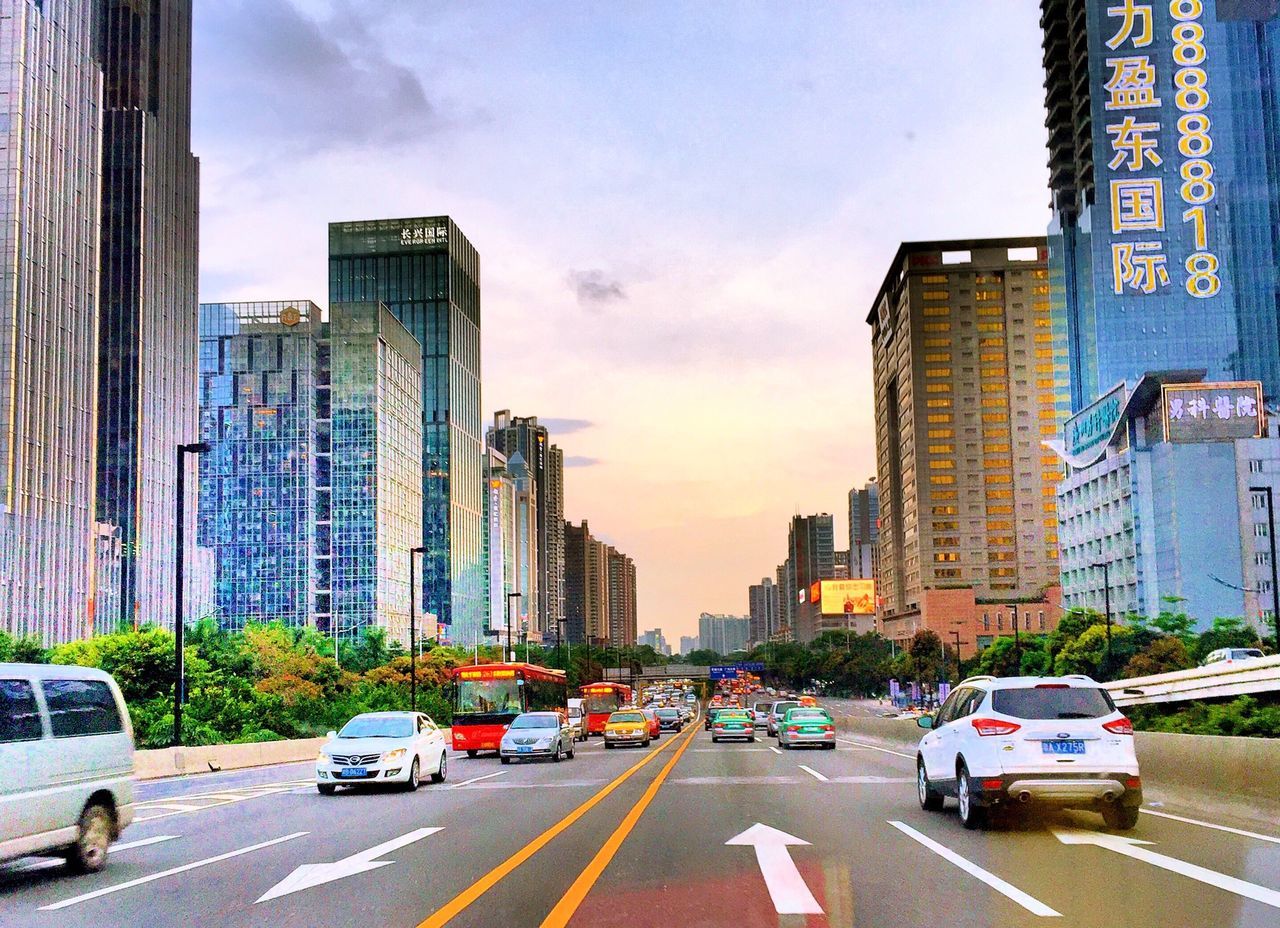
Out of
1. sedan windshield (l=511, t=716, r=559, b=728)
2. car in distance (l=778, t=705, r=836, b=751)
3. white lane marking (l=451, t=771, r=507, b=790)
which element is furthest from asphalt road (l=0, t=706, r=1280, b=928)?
car in distance (l=778, t=705, r=836, b=751)

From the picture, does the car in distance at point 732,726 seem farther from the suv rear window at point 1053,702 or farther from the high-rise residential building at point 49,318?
the high-rise residential building at point 49,318

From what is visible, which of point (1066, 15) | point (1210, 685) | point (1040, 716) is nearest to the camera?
point (1040, 716)

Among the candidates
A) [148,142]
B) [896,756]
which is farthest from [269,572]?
[896,756]

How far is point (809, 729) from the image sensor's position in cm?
4403

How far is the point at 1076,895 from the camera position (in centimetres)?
1066

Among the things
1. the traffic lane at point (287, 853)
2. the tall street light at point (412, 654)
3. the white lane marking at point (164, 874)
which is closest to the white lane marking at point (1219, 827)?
the traffic lane at point (287, 853)

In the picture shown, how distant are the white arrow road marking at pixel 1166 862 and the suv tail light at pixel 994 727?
132cm

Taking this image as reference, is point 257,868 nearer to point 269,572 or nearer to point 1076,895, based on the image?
point 1076,895

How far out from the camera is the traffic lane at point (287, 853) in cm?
1068

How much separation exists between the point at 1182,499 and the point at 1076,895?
112 m

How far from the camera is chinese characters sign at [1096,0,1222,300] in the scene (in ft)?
371

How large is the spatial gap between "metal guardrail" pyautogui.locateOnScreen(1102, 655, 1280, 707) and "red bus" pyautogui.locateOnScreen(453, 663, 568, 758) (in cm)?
2167

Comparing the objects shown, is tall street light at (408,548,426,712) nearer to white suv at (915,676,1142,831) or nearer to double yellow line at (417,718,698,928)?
double yellow line at (417,718,698,928)

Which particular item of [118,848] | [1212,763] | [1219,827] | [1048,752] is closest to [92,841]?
[118,848]
